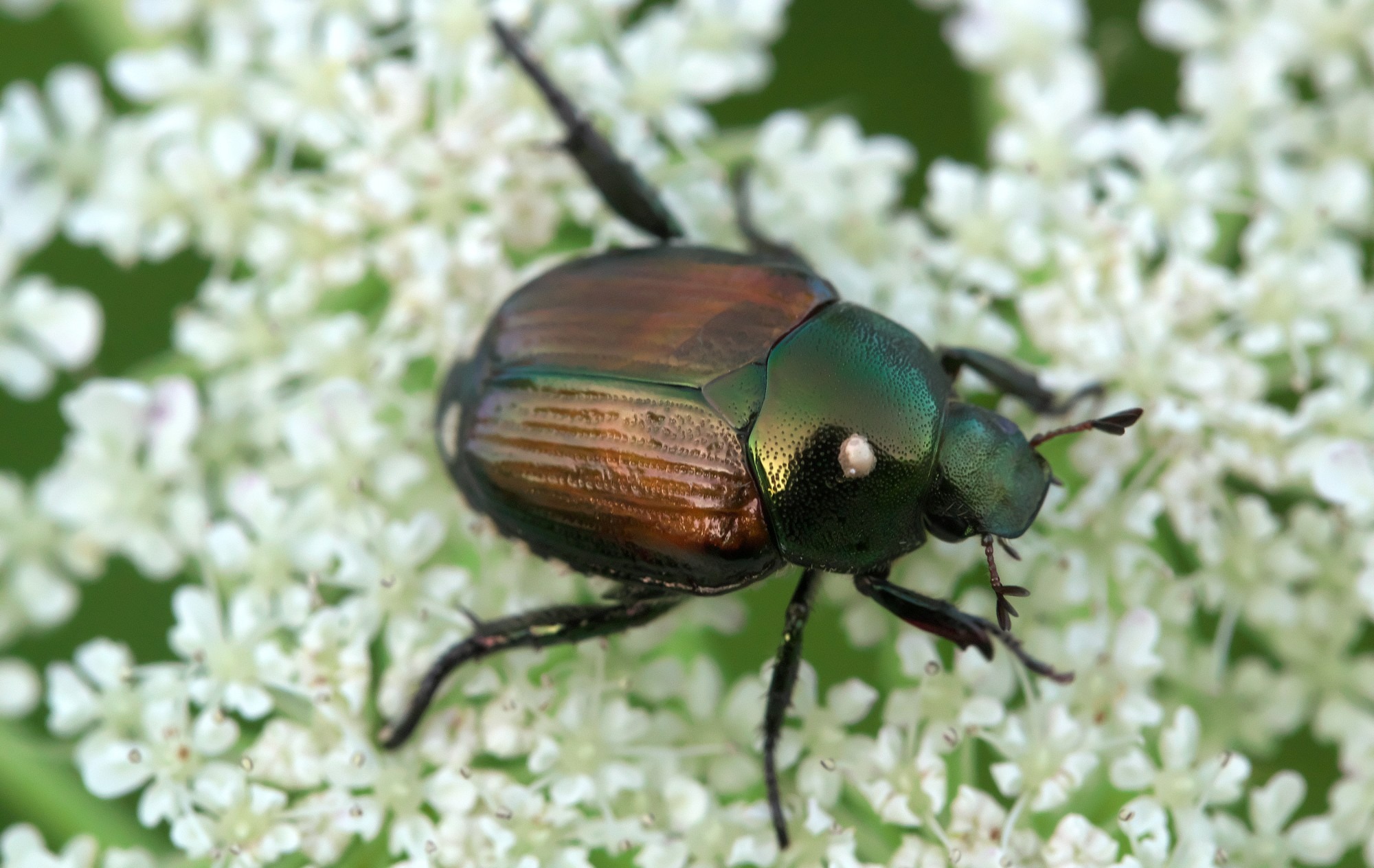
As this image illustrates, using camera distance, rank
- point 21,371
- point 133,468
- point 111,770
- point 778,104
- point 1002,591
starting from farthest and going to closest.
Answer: point 778,104, point 21,371, point 133,468, point 111,770, point 1002,591

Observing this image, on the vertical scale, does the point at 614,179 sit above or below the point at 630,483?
above

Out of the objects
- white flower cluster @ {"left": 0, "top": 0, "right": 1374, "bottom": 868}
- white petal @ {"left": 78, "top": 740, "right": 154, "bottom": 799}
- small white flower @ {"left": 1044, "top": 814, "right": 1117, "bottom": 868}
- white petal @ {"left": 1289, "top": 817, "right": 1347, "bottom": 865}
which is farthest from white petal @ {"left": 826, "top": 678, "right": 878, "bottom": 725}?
white petal @ {"left": 78, "top": 740, "right": 154, "bottom": 799}

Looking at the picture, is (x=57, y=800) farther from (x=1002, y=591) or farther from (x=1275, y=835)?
(x=1275, y=835)

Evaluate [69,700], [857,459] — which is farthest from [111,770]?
[857,459]

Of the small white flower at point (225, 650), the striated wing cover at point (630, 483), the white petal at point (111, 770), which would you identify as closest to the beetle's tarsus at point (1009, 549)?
the striated wing cover at point (630, 483)

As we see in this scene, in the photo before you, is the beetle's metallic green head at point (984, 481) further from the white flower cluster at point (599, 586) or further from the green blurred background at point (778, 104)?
the green blurred background at point (778, 104)

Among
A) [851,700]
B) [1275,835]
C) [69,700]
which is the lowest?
[1275,835]
